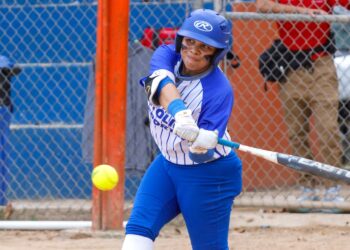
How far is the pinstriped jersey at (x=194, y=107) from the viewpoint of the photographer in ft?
14.2

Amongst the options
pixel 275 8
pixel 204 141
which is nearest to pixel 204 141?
pixel 204 141

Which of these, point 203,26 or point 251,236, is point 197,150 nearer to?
point 203,26

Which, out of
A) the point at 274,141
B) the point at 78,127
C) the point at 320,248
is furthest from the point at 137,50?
the point at 320,248

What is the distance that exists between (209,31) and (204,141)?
58 cm

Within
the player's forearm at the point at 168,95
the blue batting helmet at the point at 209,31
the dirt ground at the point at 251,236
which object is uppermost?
the blue batting helmet at the point at 209,31

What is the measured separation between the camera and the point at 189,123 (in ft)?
13.2

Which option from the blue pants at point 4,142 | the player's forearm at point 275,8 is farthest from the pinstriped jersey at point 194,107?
the blue pants at point 4,142

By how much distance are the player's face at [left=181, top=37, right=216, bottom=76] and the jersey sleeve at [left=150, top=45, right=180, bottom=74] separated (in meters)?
0.10

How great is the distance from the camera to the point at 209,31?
4277 millimetres

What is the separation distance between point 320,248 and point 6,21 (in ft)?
11.0

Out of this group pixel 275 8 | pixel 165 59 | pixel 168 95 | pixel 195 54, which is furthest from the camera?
pixel 275 8

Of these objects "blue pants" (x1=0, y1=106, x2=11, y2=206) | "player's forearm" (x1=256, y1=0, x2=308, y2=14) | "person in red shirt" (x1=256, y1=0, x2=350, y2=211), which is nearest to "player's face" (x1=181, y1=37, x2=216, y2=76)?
"player's forearm" (x1=256, y1=0, x2=308, y2=14)

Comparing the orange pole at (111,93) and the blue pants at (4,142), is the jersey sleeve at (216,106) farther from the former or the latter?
the blue pants at (4,142)

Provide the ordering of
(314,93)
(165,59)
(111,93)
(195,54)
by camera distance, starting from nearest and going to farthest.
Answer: (195,54)
(165,59)
(111,93)
(314,93)
